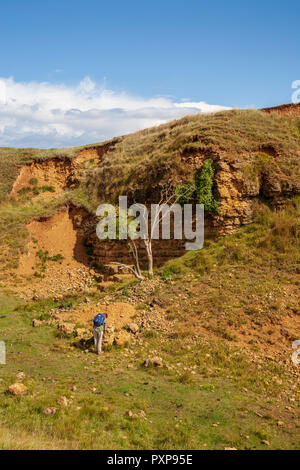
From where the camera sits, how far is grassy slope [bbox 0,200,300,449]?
206 inches

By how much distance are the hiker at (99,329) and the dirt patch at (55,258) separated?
21.1ft

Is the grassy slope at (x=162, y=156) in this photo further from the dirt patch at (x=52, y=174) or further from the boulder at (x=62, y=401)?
the boulder at (x=62, y=401)

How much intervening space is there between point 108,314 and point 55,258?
8702mm

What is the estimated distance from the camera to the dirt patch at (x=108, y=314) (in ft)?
32.7

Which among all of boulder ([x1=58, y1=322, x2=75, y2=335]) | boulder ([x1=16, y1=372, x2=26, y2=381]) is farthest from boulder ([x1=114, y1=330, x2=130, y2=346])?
boulder ([x1=16, y1=372, x2=26, y2=381])

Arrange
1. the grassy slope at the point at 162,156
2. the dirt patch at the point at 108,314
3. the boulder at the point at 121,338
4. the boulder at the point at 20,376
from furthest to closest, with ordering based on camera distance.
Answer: the grassy slope at the point at 162,156, the dirt patch at the point at 108,314, the boulder at the point at 121,338, the boulder at the point at 20,376

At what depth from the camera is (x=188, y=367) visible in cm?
780

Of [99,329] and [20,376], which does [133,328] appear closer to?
[99,329]

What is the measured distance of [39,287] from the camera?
50.7 feet

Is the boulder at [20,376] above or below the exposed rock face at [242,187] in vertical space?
below

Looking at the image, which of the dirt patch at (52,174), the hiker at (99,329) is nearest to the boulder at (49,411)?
the hiker at (99,329)

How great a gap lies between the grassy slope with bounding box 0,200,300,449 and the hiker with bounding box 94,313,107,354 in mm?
300

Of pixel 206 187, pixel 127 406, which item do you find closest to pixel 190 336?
pixel 127 406

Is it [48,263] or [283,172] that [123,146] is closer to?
[48,263]
